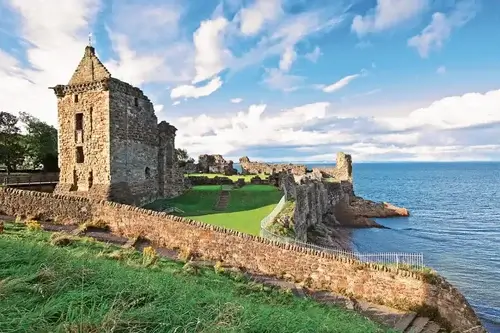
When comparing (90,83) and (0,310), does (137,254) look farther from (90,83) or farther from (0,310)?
(90,83)

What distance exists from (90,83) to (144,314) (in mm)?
23178

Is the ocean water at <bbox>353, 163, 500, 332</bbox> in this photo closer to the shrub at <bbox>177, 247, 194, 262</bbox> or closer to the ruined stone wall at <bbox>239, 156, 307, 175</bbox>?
the shrub at <bbox>177, 247, 194, 262</bbox>

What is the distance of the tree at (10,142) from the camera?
39.5 metres

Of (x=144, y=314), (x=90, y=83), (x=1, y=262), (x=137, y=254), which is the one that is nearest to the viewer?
(x=144, y=314)

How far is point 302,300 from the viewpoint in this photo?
1398 cm

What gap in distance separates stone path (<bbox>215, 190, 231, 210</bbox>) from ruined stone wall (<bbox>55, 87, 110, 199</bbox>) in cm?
867

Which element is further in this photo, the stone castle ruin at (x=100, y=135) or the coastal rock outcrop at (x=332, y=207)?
the coastal rock outcrop at (x=332, y=207)

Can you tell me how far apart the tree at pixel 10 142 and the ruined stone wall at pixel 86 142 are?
17.6 m

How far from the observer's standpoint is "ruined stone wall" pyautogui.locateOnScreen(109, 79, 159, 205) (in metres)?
25.0

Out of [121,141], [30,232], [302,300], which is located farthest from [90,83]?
[302,300]

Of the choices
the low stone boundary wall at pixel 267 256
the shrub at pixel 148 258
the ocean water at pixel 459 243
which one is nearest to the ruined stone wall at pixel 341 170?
the ocean water at pixel 459 243

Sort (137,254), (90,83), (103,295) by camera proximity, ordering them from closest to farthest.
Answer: (103,295)
(137,254)
(90,83)

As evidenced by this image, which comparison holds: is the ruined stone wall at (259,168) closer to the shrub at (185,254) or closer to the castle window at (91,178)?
the castle window at (91,178)

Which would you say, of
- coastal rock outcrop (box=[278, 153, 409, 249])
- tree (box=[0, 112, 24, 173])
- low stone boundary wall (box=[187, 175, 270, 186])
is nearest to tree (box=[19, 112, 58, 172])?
tree (box=[0, 112, 24, 173])
